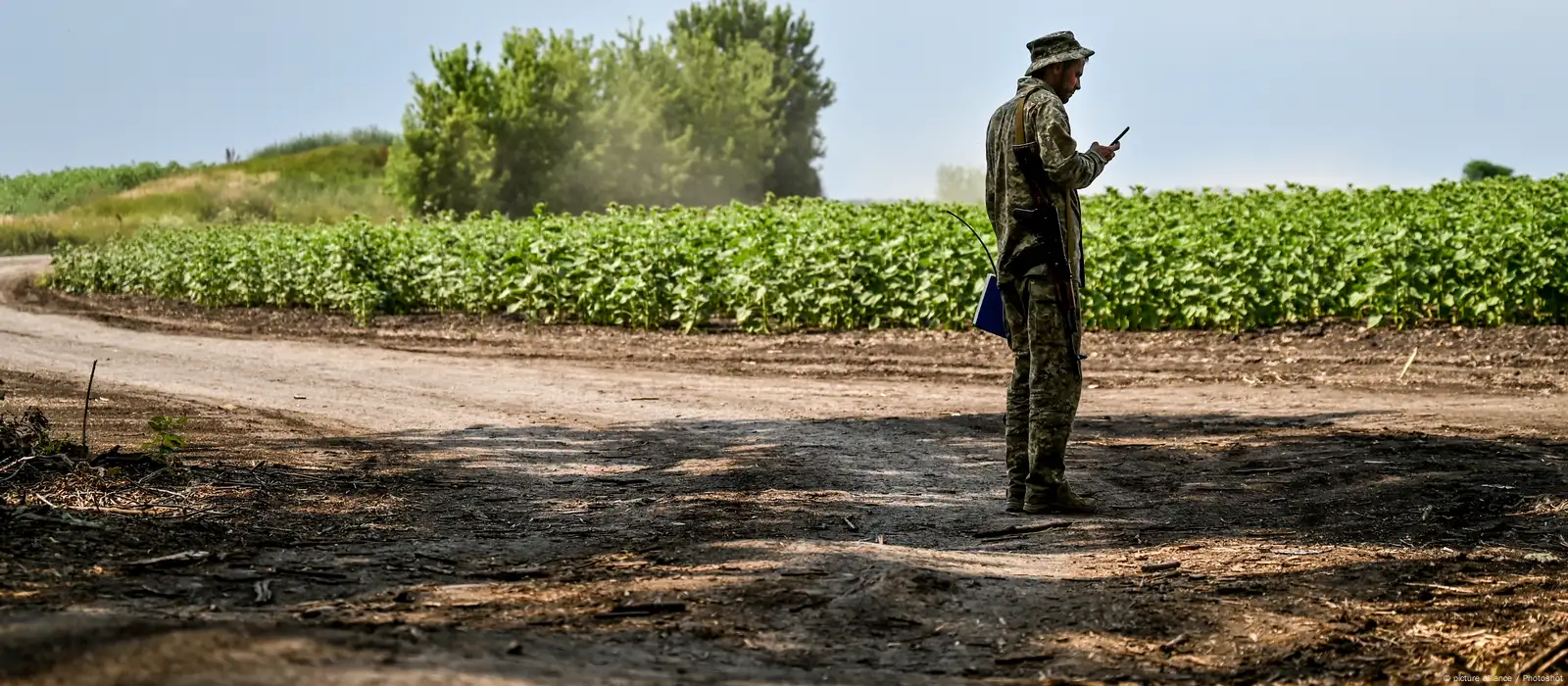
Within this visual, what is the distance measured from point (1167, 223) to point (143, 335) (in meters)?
14.2

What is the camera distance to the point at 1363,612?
493cm

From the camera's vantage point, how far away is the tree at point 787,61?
298 feet

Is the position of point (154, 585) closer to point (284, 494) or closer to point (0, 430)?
point (284, 494)

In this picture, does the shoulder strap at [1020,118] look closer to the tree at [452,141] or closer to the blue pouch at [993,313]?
the blue pouch at [993,313]

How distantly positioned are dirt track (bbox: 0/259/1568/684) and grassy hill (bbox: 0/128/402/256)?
44.5 m

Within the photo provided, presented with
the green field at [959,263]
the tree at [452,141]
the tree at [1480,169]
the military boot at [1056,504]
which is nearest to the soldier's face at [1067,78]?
the military boot at [1056,504]

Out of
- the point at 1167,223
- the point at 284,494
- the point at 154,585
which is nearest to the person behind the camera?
the point at 154,585

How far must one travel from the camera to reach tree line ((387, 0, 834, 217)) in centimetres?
6397

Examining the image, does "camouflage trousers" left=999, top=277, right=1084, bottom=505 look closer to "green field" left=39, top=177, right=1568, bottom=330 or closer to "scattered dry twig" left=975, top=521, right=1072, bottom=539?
"scattered dry twig" left=975, top=521, right=1072, bottom=539

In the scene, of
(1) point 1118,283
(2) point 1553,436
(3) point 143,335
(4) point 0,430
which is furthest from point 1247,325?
(3) point 143,335

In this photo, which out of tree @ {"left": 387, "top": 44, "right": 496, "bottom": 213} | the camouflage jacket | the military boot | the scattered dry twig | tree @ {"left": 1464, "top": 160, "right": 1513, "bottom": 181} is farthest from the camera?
tree @ {"left": 387, "top": 44, "right": 496, "bottom": 213}

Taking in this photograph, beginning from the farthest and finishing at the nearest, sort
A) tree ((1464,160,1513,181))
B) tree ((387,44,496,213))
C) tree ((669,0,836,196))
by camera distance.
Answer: tree ((669,0,836,196))
tree ((387,44,496,213))
tree ((1464,160,1513,181))

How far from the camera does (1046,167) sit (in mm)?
6668

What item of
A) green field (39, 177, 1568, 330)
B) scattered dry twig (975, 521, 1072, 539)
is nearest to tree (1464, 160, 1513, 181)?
green field (39, 177, 1568, 330)
